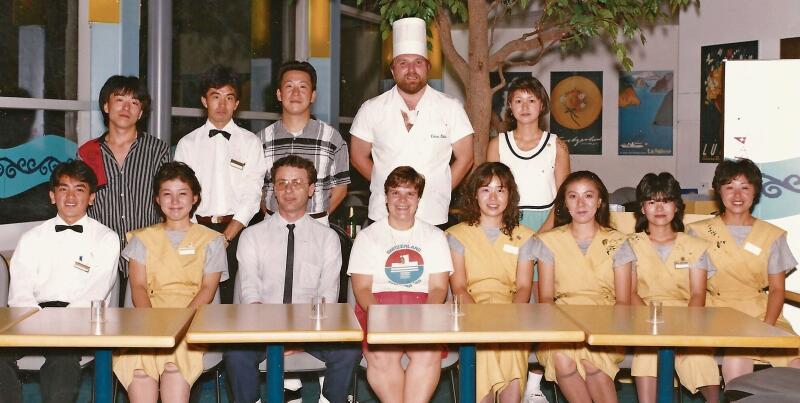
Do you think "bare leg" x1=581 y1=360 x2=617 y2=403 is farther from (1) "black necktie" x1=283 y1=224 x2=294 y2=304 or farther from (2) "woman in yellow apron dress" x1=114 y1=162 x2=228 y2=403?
(2) "woman in yellow apron dress" x1=114 y1=162 x2=228 y2=403

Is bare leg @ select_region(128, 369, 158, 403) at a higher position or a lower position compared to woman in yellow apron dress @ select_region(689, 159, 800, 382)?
lower

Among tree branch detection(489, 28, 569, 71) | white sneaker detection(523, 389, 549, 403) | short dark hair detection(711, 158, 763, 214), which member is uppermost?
tree branch detection(489, 28, 569, 71)

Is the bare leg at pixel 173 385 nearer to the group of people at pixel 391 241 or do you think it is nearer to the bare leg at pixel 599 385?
the group of people at pixel 391 241

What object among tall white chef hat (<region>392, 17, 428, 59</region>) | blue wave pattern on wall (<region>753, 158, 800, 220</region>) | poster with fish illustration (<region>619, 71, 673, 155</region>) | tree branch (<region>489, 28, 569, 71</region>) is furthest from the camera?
poster with fish illustration (<region>619, 71, 673, 155</region>)

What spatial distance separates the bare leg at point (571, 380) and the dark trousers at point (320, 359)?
83 cm

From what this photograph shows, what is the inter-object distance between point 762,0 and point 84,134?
4.90m

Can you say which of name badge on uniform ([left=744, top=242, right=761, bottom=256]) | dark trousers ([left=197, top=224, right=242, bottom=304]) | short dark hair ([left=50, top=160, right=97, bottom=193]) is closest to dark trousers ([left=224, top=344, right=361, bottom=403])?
dark trousers ([left=197, top=224, right=242, bottom=304])

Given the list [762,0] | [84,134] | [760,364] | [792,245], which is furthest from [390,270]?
[762,0]

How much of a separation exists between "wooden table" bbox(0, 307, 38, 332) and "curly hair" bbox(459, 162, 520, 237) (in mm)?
1876

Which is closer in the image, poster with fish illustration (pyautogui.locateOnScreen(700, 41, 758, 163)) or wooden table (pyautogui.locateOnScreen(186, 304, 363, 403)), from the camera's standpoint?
wooden table (pyautogui.locateOnScreen(186, 304, 363, 403))

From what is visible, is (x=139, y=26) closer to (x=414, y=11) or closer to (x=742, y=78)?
(x=414, y=11)

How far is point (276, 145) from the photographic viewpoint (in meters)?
4.43

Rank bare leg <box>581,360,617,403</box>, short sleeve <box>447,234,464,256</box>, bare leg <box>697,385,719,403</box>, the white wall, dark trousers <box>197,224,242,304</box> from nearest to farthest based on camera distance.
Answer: bare leg <box>581,360,617,403</box> < bare leg <box>697,385,719,403</box> < short sleeve <box>447,234,464,256</box> < dark trousers <box>197,224,242,304</box> < the white wall

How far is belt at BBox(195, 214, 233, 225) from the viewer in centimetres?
432
